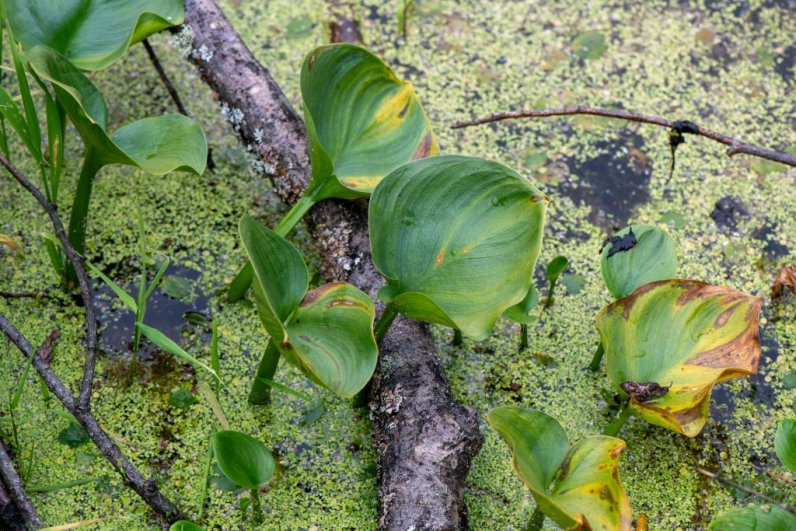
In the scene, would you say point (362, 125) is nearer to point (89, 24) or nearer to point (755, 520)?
point (89, 24)

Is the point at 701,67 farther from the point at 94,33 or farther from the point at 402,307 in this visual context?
the point at 94,33

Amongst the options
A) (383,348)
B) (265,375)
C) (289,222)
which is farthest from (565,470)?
(289,222)

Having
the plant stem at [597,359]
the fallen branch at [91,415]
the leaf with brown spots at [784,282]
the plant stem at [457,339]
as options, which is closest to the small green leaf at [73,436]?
the fallen branch at [91,415]

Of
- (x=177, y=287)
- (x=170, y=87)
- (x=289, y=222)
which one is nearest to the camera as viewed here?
(x=289, y=222)

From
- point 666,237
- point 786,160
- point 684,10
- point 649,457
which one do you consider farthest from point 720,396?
point 684,10

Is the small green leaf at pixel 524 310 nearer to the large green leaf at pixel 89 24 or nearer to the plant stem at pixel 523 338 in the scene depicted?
the plant stem at pixel 523 338

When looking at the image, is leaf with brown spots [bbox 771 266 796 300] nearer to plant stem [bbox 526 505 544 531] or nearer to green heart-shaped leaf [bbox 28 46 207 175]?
plant stem [bbox 526 505 544 531]
